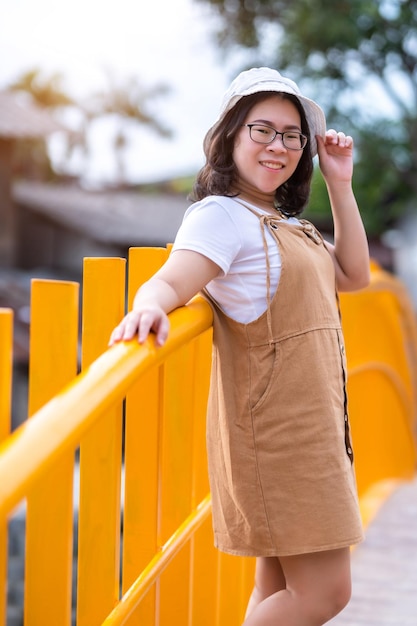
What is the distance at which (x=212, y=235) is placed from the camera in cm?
164

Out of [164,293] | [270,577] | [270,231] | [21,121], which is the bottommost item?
→ [270,577]

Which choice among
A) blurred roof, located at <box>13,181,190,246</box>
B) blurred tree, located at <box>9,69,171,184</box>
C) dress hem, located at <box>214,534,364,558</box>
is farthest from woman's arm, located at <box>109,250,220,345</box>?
blurred tree, located at <box>9,69,171,184</box>

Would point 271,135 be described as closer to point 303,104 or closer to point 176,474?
point 303,104

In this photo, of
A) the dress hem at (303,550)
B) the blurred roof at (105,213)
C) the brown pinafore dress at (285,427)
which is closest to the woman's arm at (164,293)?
the brown pinafore dress at (285,427)

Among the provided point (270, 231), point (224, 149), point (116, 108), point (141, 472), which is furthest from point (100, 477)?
point (116, 108)

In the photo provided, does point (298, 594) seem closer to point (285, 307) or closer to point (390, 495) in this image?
point (285, 307)

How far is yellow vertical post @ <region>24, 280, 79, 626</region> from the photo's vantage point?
1.55 m

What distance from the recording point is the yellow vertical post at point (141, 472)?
176 cm

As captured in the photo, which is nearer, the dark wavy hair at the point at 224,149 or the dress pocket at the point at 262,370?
the dress pocket at the point at 262,370

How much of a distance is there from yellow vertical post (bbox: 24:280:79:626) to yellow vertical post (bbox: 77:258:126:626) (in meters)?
0.06

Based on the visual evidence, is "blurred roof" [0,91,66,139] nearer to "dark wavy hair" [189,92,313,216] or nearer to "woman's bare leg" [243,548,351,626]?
"dark wavy hair" [189,92,313,216]

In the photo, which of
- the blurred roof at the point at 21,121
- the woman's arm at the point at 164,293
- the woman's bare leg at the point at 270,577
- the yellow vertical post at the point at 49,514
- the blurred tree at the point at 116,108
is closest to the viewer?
the woman's arm at the point at 164,293

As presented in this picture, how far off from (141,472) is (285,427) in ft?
1.03

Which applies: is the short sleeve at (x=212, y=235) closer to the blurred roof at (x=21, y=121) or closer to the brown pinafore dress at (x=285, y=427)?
the brown pinafore dress at (x=285, y=427)
